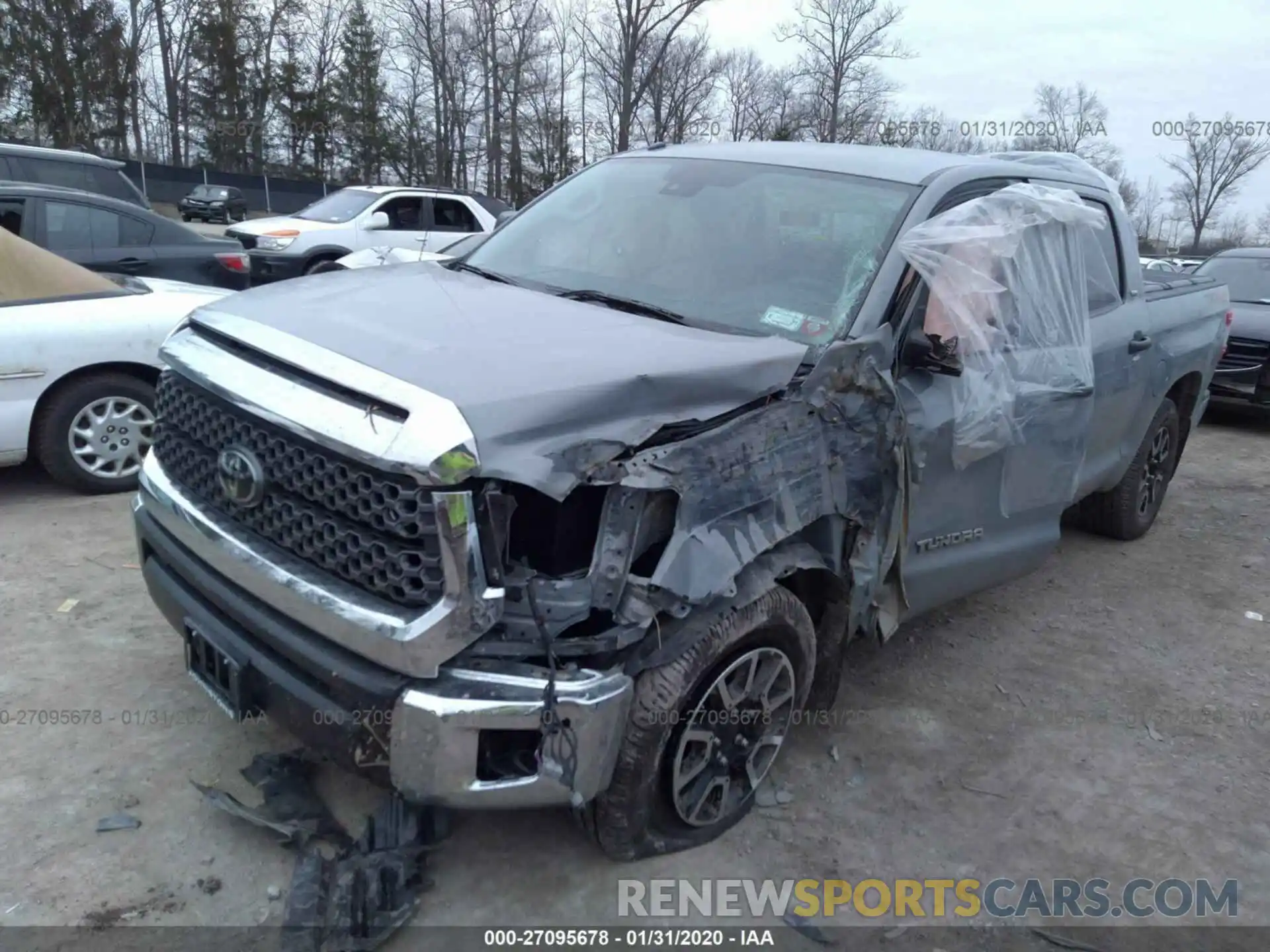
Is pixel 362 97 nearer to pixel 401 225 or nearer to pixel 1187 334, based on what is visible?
pixel 401 225

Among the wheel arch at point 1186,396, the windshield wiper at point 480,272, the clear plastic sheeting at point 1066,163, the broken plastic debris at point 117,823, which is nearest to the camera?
the broken plastic debris at point 117,823

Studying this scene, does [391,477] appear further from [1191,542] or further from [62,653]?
[1191,542]

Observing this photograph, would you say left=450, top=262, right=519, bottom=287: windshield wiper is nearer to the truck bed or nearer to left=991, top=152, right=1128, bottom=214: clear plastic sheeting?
left=991, top=152, right=1128, bottom=214: clear plastic sheeting

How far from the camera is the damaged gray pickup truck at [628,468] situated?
2.30 metres

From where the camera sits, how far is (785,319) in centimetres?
313

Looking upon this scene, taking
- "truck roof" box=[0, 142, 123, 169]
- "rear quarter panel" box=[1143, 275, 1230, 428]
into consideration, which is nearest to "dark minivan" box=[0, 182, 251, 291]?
"truck roof" box=[0, 142, 123, 169]

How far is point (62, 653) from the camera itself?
3.71 m

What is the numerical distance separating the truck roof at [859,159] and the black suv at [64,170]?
7347 millimetres

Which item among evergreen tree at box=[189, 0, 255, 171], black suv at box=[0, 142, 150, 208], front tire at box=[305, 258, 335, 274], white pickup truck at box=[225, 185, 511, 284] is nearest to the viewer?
black suv at box=[0, 142, 150, 208]

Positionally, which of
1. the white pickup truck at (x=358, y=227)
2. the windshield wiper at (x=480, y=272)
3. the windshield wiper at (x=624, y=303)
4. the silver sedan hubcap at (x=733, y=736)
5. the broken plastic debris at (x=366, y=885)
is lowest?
the broken plastic debris at (x=366, y=885)

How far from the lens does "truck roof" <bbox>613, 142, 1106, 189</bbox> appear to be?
3.62m

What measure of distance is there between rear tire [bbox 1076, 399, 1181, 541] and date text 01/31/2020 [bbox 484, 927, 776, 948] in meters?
3.85

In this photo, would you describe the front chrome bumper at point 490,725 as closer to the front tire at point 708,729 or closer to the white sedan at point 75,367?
the front tire at point 708,729

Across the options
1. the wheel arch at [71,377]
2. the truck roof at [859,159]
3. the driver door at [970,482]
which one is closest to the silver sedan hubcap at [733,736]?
the driver door at [970,482]
